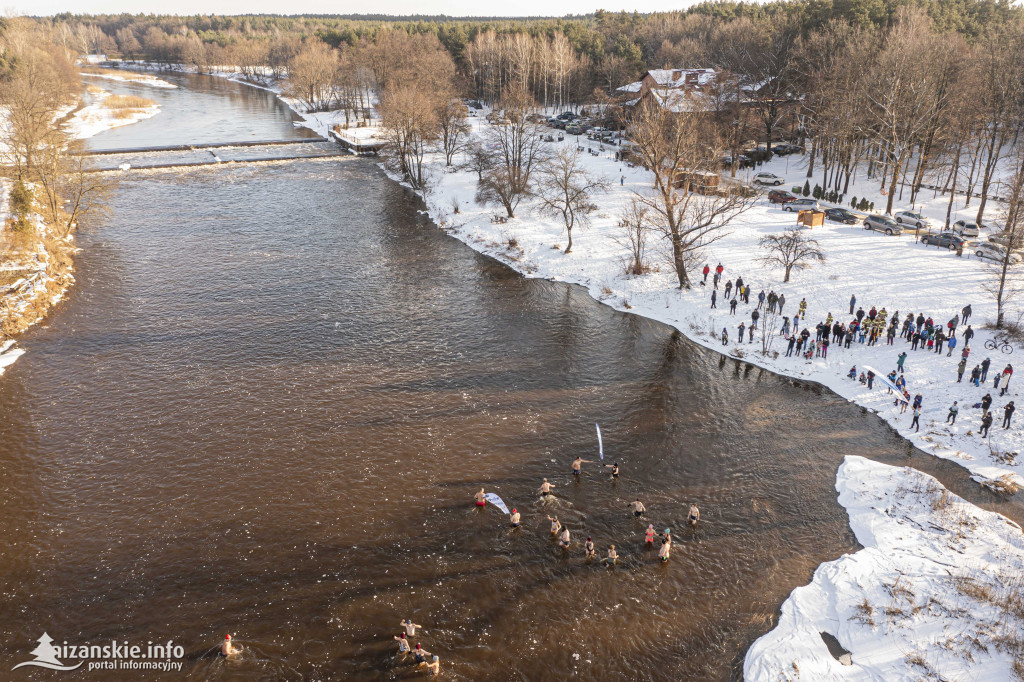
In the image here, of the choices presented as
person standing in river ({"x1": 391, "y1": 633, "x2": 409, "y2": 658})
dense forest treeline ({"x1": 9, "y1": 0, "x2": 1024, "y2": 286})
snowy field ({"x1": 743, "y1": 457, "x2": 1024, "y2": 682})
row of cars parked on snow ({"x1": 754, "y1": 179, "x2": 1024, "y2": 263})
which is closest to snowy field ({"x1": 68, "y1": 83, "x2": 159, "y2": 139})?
dense forest treeline ({"x1": 9, "y1": 0, "x2": 1024, "y2": 286})

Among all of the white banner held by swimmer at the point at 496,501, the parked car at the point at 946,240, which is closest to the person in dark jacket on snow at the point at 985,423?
the white banner held by swimmer at the point at 496,501

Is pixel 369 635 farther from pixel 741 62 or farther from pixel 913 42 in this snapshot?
pixel 741 62

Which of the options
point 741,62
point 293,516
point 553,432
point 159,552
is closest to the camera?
point 159,552

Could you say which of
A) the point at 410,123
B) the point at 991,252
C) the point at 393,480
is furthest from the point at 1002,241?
the point at 410,123

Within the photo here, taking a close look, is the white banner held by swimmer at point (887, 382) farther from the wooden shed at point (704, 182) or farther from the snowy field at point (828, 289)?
the wooden shed at point (704, 182)

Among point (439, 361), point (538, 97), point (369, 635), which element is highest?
point (538, 97)

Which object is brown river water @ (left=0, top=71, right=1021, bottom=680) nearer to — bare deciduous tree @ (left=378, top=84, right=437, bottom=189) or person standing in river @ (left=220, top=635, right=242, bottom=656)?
person standing in river @ (left=220, top=635, right=242, bottom=656)

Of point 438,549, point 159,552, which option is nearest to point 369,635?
point 438,549
